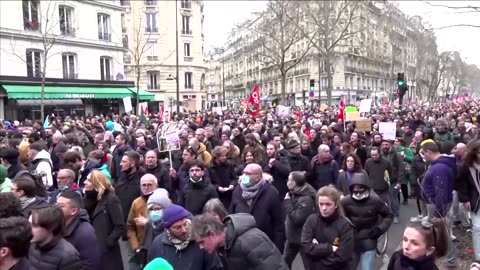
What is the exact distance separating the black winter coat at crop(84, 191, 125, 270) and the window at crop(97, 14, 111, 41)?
3185cm

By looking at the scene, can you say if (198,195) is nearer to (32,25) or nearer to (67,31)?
(32,25)

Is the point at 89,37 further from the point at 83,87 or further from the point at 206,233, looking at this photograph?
the point at 206,233

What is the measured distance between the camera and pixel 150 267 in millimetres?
2186

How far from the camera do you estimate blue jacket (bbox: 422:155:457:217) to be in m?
6.09

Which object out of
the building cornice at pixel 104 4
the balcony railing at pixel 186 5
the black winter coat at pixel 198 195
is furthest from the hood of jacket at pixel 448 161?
the balcony railing at pixel 186 5

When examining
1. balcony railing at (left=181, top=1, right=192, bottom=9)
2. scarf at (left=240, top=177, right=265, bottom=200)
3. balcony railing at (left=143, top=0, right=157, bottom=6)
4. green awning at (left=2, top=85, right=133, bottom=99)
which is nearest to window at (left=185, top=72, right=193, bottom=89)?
balcony railing at (left=181, top=1, right=192, bottom=9)

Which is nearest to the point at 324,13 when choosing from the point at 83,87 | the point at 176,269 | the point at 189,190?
the point at 83,87

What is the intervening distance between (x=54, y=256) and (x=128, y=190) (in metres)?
2.75

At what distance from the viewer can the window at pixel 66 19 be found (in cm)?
3133

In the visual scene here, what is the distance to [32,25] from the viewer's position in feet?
95.2

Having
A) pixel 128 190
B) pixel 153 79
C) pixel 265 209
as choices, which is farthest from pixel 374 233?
pixel 153 79

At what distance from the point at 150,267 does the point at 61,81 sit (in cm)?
3029

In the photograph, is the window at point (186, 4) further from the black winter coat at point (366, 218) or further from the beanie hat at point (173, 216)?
the beanie hat at point (173, 216)

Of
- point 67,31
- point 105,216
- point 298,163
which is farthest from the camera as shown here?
point 67,31
